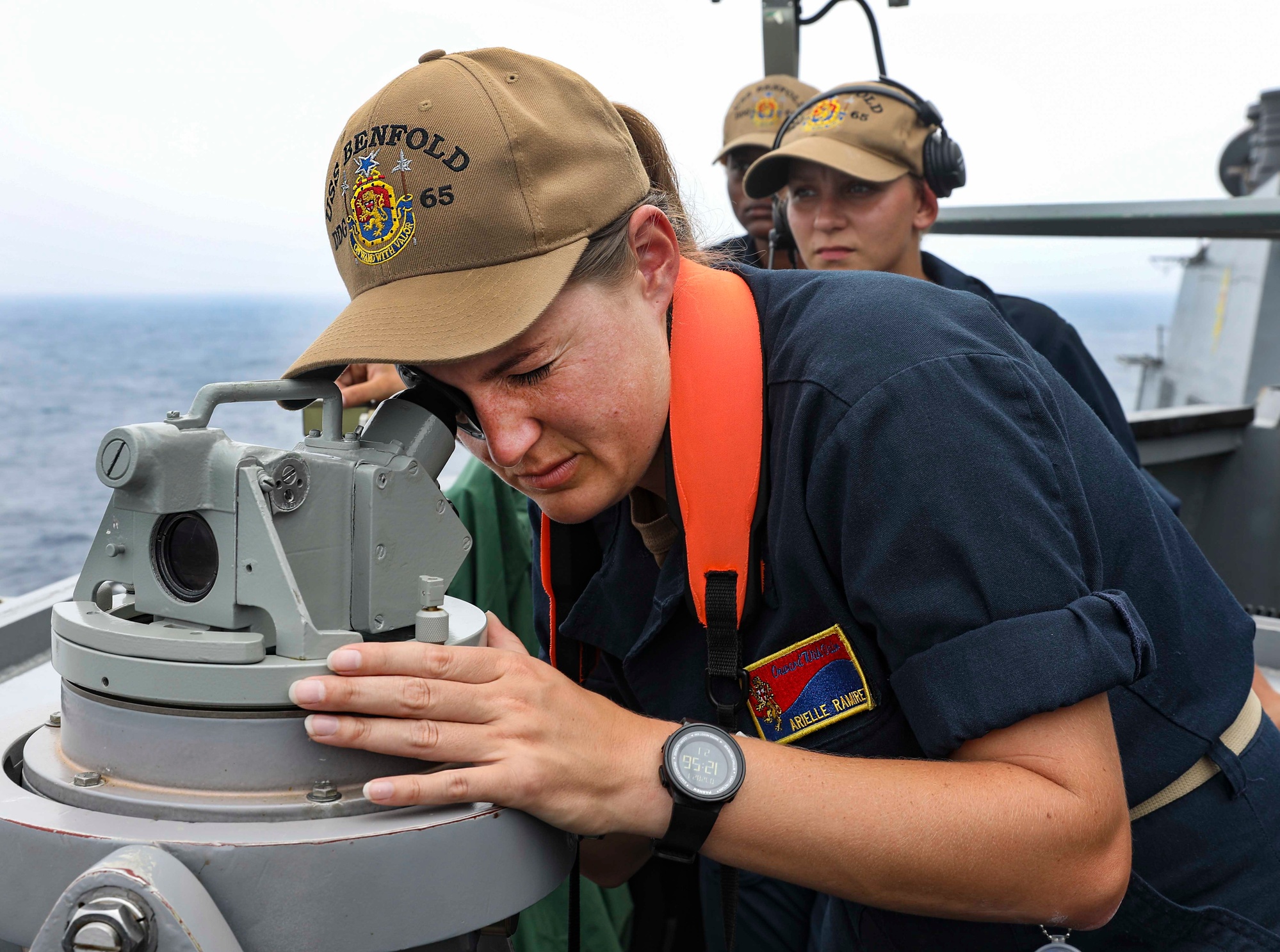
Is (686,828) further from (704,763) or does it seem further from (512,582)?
(512,582)

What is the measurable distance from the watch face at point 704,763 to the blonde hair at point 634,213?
449 mm

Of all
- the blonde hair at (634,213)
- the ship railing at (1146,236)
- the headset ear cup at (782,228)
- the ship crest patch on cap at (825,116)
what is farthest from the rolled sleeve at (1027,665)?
the headset ear cup at (782,228)

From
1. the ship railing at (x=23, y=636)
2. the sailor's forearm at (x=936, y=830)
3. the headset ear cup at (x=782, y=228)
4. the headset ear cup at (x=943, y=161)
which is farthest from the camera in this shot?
the headset ear cup at (x=782, y=228)

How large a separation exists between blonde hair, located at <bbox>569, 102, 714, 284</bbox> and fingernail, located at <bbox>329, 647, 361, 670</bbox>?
1.39ft

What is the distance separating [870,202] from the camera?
2.78m

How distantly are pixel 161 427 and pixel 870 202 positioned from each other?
2.30m

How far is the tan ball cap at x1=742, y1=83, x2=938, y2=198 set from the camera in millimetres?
2688

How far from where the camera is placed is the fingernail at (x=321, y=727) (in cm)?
81

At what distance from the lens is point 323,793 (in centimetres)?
84

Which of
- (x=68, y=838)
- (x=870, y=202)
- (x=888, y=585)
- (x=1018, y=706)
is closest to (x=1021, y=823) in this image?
(x=1018, y=706)

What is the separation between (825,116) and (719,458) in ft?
6.32

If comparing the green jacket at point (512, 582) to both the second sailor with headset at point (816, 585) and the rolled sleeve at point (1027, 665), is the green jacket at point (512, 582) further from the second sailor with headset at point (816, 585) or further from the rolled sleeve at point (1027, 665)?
the rolled sleeve at point (1027, 665)

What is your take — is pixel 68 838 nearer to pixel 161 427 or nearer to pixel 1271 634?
pixel 161 427

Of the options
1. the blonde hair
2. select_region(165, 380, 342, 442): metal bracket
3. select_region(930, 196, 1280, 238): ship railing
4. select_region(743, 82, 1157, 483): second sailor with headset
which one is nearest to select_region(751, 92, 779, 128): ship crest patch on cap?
select_region(930, 196, 1280, 238): ship railing
